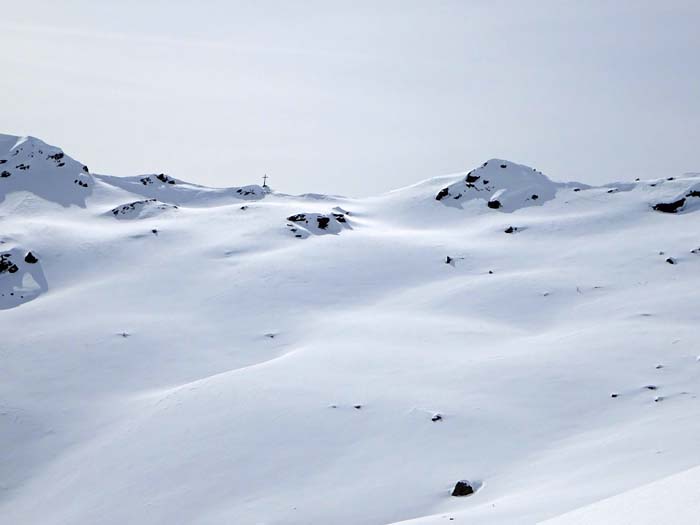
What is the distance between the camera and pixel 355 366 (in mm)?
27875

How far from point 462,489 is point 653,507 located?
10259mm

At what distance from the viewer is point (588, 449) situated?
1753 cm

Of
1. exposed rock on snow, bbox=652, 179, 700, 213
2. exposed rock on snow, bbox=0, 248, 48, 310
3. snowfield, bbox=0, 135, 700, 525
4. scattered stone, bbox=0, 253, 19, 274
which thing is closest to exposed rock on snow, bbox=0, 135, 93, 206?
snowfield, bbox=0, 135, 700, 525

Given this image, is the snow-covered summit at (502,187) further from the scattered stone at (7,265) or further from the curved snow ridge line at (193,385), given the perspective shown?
the scattered stone at (7,265)

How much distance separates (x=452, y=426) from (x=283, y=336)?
1587cm

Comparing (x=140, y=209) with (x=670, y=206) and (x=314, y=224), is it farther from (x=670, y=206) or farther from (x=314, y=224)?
(x=670, y=206)

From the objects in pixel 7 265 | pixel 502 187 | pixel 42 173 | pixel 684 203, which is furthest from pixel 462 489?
pixel 42 173

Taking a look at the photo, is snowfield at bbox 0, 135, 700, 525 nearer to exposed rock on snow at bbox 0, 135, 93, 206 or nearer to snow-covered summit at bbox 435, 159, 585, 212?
snow-covered summit at bbox 435, 159, 585, 212

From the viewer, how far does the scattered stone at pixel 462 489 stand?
17250mm

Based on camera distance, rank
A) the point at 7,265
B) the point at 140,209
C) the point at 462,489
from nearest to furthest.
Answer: the point at 462,489 < the point at 7,265 < the point at 140,209

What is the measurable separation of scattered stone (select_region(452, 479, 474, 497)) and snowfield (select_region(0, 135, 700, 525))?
0.24 metres

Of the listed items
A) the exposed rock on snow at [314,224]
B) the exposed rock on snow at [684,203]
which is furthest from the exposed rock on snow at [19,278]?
the exposed rock on snow at [684,203]

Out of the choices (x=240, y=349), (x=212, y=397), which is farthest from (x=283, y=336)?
(x=212, y=397)

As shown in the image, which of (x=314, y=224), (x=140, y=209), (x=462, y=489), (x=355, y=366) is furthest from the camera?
(x=140, y=209)
